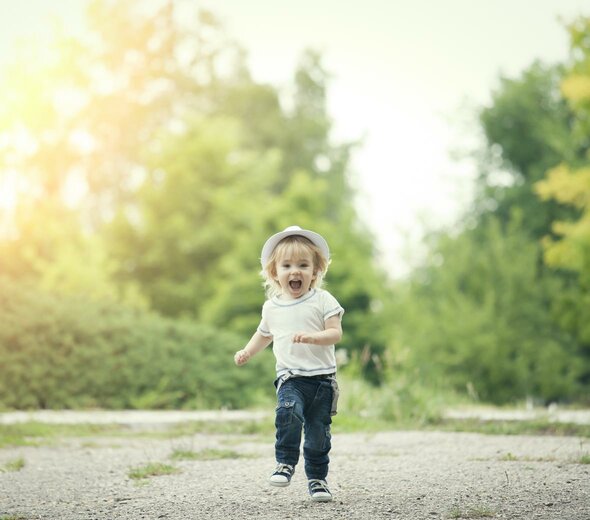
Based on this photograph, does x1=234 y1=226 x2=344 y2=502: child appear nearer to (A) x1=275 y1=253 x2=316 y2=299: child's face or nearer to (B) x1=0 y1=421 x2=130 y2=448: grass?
(A) x1=275 y1=253 x2=316 y2=299: child's face

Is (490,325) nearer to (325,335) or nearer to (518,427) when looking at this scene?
(518,427)

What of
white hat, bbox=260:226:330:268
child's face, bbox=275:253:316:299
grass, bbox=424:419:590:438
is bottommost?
grass, bbox=424:419:590:438

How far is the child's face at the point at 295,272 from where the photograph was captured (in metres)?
4.47

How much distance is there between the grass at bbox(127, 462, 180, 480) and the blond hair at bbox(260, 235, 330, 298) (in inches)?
56.7

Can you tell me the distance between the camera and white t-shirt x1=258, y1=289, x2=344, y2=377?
4.42m

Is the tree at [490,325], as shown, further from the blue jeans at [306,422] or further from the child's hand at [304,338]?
the child's hand at [304,338]

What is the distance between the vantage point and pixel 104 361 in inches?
442

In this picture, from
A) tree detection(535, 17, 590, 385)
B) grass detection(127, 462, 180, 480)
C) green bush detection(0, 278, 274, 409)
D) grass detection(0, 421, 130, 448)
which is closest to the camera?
grass detection(127, 462, 180, 480)

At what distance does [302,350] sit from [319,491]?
2.45ft

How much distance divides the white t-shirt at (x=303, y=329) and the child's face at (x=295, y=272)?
0.06m

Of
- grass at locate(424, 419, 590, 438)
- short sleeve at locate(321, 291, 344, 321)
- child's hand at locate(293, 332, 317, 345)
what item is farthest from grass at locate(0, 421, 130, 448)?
child's hand at locate(293, 332, 317, 345)

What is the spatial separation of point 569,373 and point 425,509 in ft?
50.5

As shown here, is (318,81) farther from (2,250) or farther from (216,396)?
(216,396)

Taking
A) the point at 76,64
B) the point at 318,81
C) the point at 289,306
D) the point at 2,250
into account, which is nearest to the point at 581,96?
the point at 289,306
